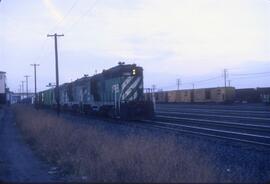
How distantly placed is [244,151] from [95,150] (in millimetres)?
4865

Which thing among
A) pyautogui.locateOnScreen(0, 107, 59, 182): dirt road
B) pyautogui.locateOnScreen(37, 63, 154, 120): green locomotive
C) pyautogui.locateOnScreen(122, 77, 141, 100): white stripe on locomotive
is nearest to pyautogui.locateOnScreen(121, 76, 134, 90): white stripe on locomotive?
pyautogui.locateOnScreen(37, 63, 154, 120): green locomotive

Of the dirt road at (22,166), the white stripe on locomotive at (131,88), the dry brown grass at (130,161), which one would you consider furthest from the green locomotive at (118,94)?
the dry brown grass at (130,161)

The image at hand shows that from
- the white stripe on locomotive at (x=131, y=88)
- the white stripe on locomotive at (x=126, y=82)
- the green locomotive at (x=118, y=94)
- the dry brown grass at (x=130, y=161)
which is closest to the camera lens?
the dry brown grass at (x=130, y=161)

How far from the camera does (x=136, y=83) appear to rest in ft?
114

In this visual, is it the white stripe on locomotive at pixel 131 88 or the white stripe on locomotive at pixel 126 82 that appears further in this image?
the white stripe on locomotive at pixel 126 82

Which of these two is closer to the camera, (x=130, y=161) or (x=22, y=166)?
(x=130, y=161)

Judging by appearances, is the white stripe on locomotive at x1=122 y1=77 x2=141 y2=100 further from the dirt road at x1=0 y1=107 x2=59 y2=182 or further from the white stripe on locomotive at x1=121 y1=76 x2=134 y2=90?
the dirt road at x1=0 y1=107 x2=59 y2=182

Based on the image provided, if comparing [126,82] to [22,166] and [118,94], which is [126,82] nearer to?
[118,94]

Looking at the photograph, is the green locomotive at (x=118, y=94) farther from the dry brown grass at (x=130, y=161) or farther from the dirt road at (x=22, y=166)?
the dry brown grass at (x=130, y=161)

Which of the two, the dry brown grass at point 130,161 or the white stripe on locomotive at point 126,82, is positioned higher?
the white stripe on locomotive at point 126,82

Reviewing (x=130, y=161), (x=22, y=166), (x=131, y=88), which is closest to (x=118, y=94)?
(x=131, y=88)

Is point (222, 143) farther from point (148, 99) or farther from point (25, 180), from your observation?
point (148, 99)

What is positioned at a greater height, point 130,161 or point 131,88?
point 131,88

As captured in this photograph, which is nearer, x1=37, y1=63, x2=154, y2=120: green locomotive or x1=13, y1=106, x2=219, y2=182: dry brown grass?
x1=13, y1=106, x2=219, y2=182: dry brown grass
